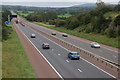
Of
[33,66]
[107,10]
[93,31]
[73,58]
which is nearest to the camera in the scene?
Result: [33,66]

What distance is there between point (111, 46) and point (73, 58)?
19.0 metres

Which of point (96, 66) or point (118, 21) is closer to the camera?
point (96, 66)

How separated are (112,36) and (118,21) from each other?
27.8 feet

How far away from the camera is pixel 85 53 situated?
4178 centimetres

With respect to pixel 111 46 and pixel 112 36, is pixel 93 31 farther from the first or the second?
pixel 111 46

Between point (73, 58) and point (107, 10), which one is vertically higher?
point (107, 10)

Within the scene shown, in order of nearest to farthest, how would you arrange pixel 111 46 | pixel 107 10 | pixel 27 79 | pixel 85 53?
1. pixel 27 79
2. pixel 85 53
3. pixel 111 46
4. pixel 107 10

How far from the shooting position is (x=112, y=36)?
69.1 m

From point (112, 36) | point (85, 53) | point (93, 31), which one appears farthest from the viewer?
point (93, 31)

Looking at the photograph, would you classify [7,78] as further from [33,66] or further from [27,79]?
[33,66]

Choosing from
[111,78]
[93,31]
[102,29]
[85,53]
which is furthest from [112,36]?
[111,78]

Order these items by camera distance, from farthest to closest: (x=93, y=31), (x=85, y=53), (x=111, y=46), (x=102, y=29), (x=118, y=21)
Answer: (x=93, y=31), (x=102, y=29), (x=118, y=21), (x=111, y=46), (x=85, y=53)

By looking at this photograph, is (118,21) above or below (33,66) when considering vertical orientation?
above

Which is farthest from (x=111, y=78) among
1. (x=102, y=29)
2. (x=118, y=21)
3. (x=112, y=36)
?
(x=102, y=29)
